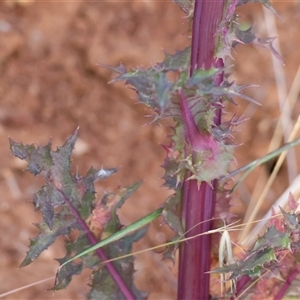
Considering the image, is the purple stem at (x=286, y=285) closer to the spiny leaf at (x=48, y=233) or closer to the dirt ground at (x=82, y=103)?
the spiny leaf at (x=48, y=233)

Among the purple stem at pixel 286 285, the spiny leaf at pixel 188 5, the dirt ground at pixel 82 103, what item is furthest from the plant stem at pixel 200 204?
the dirt ground at pixel 82 103

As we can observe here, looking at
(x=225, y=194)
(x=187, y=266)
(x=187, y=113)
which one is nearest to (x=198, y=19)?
(x=187, y=113)

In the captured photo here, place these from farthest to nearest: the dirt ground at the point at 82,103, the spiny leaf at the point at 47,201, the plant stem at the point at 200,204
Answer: the dirt ground at the point at 82,103, the spiny leaf at the point at 47,201, the plant stem at the point at 200,204

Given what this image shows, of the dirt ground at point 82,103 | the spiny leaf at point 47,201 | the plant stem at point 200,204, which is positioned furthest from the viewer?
the dirt ground at point 82,103

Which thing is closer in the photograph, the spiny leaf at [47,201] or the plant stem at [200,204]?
the plant stem at [200,204]

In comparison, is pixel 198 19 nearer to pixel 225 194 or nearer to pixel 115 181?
pixel 225 194

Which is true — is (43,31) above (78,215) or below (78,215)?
above

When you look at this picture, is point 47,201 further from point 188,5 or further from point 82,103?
point 82,103
